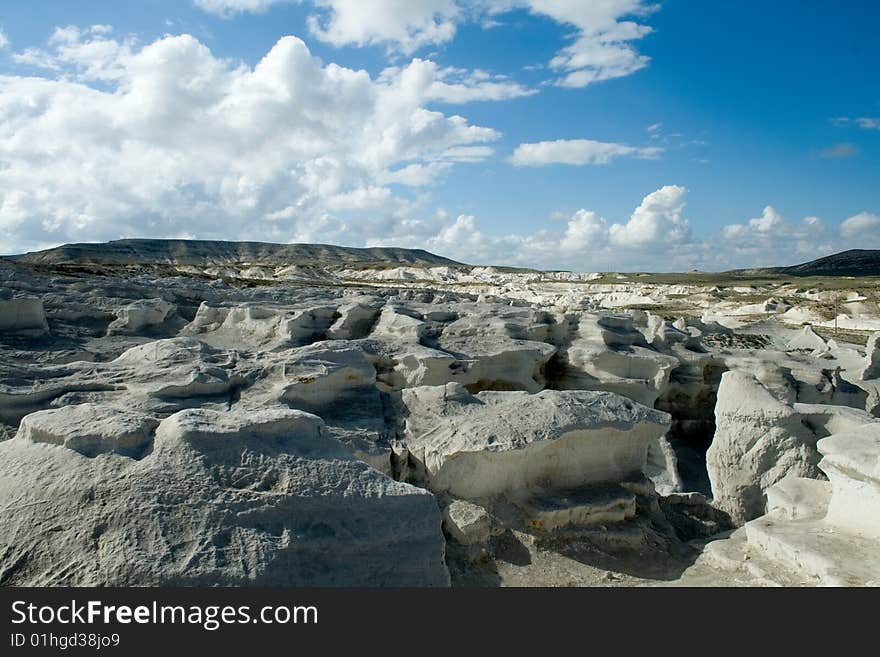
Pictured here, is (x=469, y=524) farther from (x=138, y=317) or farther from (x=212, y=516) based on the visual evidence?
(x=138, y=317)

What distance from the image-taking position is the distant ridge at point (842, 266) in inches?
3620

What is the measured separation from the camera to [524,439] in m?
6.48

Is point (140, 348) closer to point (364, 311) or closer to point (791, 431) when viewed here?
point (364, 311)

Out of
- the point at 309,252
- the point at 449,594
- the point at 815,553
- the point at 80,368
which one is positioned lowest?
the point at 815,553

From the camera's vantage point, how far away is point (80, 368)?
8.27 meters

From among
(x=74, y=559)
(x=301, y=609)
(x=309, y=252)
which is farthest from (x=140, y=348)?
(x=309, y=252)

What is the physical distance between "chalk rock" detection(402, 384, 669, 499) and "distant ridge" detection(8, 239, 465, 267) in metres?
71.2

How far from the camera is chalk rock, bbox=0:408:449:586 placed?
368cm

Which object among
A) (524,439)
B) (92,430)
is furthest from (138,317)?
(524,439)

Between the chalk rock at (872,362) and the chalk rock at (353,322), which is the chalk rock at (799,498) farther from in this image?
the chalk rock at (872,362)

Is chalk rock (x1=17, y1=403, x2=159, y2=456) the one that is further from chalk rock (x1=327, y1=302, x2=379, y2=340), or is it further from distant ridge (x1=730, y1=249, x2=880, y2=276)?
distant ridge (x1=730, y1=249, x2=880, y2=276)

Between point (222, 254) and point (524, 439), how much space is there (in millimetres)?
99653

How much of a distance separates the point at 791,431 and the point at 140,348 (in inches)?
379

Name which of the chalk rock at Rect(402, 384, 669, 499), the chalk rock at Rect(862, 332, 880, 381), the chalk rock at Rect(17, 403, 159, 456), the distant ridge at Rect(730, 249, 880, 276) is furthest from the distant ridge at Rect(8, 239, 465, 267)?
the chalk rock at Rect(17, 403, 159, 456)
